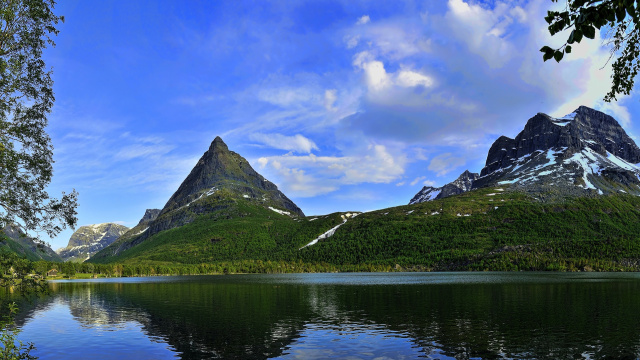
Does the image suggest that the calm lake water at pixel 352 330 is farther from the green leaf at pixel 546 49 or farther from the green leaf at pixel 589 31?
the green leaf at pixel 589 31

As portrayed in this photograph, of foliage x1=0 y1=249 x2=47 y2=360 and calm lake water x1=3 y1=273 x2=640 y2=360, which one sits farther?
calm lake water x1=3 y1=273 x2=640 y2=360

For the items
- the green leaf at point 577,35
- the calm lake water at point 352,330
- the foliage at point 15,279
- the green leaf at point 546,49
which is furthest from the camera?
the calm lake water at point 352,330

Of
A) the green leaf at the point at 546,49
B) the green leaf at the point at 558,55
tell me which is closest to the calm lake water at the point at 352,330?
the green leaf at the point at 558,55

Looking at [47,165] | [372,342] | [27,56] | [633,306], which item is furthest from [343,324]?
[633,306]

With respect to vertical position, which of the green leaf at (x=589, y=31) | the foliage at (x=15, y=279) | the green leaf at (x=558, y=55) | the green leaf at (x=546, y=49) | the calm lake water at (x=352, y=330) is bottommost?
the calm lake water at (x=352, y=330)

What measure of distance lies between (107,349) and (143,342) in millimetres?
4318

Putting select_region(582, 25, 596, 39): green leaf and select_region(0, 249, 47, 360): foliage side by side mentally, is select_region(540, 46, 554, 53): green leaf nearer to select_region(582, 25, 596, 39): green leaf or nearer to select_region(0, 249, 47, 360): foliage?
select_region(582, 25, 596, 39): green leaf

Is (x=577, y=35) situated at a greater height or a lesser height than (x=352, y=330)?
greater

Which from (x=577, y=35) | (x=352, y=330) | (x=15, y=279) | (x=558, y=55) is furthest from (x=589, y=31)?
(x=352, y=330)

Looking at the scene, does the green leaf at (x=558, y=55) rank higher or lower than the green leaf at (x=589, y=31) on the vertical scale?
lower

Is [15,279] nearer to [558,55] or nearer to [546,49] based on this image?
[546,49]

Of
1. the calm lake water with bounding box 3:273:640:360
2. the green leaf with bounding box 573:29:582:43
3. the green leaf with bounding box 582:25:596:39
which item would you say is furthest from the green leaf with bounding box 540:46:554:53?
the calm lake water with bounding box 3:273:640:360

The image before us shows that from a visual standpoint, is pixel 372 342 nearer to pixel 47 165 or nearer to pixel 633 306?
pixel 47 165

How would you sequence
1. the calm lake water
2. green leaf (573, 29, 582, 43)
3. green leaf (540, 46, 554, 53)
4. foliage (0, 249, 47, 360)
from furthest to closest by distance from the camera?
the calm lake water < foliage (0, 249, 47, 360) < green leaf (540, 46, 554, 53) < green leaf (573, 29, 582, 43)
